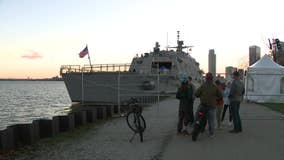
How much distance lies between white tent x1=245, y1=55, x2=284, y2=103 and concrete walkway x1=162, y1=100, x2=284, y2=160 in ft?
47.6

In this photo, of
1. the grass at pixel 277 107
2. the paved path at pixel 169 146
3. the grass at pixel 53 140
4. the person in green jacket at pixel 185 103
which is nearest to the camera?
the paved path at pixel 169 146

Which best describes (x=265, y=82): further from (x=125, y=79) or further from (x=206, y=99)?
(x=206, y=99)

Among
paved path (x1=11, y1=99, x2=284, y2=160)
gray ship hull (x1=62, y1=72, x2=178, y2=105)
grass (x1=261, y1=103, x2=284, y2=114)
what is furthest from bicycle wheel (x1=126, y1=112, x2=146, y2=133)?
gray ship hull (x1=62, y1=72, x2=178, y2=105)

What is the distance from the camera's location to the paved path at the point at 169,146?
9.94 meters

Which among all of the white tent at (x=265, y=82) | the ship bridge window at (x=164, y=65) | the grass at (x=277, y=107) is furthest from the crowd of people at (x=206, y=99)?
the ship bridge window at (x=164, y=65)

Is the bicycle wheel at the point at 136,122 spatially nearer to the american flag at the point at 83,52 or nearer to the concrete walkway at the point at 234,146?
the concrete walkway at the point at 234,146

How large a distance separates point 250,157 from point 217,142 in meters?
2.14

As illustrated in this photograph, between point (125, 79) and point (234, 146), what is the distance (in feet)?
88.6

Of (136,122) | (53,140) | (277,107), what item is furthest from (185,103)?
(277,107)

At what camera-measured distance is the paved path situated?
994 cm

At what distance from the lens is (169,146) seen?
11188mm

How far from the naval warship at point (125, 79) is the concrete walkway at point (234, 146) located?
63.1 ft

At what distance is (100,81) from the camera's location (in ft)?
126

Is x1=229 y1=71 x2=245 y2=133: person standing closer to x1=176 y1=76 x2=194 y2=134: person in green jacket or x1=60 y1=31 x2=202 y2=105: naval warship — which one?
x1=176 y1=76 x2=194 y2=134: person in green jacket
